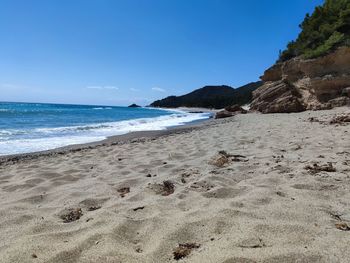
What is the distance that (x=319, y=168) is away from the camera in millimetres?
4047

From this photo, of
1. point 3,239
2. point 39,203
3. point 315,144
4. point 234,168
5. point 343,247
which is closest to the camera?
point 343,247

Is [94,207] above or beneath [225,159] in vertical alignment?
beneath

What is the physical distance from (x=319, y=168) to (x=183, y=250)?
2.57 metres

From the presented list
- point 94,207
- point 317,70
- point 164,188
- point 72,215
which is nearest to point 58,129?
point 317,70

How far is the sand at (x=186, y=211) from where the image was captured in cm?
218

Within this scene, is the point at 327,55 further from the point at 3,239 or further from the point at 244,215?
the point at 3,239

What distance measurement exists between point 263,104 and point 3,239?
18.7m

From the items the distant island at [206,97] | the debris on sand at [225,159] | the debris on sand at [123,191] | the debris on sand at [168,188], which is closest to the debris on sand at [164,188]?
the debris on sand at [168,188]

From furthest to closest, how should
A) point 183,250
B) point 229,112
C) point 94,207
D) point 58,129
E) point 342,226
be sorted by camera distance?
1. point 229,112
2. point 58,129
3. point 94,207
4. point 342,226
5. point 183,250

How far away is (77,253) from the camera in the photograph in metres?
2.22

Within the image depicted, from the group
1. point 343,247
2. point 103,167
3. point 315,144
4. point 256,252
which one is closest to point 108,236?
point 256,252

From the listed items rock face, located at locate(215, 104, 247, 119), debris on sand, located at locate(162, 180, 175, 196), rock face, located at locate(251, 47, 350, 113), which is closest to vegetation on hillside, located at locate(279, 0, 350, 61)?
rock face, located at locate(251, 47, 350, 113)

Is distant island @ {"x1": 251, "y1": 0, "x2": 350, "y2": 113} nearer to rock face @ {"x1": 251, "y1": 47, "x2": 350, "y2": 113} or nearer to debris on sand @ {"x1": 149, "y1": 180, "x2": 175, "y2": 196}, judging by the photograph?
rock face @ {"x1": 251, "y1": 47, "x2": 350, "y2": 113}

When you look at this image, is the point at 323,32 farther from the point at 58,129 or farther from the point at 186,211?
the point at 186,211
